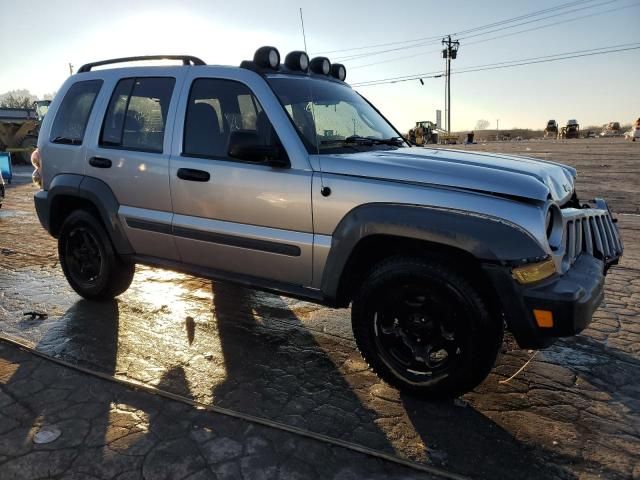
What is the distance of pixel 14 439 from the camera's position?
2.59 metres

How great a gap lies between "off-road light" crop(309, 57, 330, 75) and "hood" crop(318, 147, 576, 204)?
1.16 metres

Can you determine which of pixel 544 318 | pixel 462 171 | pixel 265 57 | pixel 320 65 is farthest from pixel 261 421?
pixel 320 65

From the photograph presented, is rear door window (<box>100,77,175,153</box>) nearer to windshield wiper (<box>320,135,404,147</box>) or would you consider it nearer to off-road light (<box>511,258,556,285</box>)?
windshield wiper (<box>320,135,404,147</box>)

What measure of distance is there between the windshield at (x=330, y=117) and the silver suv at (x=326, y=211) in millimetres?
16

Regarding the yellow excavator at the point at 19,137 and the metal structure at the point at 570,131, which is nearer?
the yellow excavator at the point at 19,137

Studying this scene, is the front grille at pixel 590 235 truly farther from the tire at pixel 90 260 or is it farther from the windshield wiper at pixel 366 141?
the tire at pixel 90 260

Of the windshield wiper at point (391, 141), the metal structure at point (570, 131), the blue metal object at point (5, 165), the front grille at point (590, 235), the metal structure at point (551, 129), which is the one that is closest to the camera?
the front grille at point (590, 235)

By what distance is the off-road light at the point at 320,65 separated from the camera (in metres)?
4.17

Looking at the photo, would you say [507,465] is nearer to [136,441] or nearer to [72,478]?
[136,441]

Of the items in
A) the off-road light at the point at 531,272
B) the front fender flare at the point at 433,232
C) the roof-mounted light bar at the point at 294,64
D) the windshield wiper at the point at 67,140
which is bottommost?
the off-road light at the point at 531,272

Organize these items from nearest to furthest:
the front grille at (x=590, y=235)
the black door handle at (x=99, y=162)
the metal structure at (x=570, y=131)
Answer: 1. the front grille at (x=590, y=235)
2. the black door handle at (x=99, y=162)
3. the metal structure at (x=570, y=131)

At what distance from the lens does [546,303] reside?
250 cm

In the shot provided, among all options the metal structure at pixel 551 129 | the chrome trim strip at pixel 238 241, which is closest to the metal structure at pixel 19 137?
the chrome trim strip at pixel 238 241

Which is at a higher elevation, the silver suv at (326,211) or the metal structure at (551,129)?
the metal structure at (551,129)
